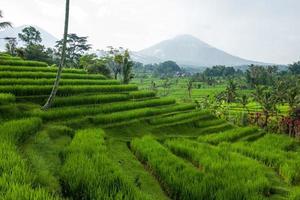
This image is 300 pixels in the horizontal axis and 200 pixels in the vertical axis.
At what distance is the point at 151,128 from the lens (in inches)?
719

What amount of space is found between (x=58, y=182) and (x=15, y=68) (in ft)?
46.7

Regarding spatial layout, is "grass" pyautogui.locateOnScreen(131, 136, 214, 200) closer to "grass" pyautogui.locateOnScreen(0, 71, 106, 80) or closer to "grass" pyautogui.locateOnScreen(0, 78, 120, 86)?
"grass" pyautogui.locateOnScreen(0, 78, 120, 86)

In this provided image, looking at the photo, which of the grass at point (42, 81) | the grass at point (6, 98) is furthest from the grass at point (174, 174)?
the grass at point (42, 81)

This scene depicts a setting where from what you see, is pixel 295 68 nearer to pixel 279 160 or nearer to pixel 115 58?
pixel 115 58

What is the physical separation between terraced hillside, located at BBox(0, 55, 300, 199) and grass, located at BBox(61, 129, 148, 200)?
0.07 feet

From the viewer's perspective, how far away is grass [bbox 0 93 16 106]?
49.6 ft

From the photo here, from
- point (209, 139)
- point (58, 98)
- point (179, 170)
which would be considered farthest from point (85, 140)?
point (209, 139)

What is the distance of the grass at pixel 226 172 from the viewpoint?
821 cm

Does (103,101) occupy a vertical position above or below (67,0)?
below

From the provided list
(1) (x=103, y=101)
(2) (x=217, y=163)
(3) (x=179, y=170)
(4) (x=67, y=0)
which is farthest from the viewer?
(1) (x=103, y=101)

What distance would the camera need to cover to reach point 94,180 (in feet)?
24.1

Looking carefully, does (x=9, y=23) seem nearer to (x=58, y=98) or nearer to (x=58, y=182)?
(x=58, y=98)

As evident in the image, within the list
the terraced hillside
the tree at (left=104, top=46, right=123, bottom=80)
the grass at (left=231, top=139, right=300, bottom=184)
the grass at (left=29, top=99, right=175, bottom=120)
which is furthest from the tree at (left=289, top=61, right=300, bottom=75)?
the grass at (left=231, top=139, right=300, bottom=184)

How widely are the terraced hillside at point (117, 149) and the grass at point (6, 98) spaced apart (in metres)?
0.05
